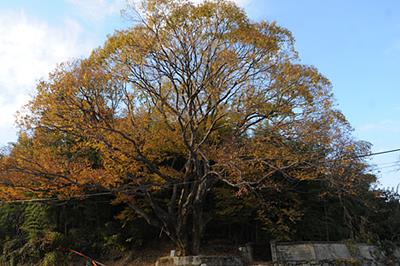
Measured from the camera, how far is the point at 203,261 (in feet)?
48.6

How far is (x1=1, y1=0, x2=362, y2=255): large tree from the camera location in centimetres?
1372

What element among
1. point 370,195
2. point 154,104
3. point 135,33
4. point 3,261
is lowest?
point 3,261

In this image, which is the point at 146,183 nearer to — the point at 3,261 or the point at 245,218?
the point at 245,218

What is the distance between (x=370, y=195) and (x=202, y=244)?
8.57 metres

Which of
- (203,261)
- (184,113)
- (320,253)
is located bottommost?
(203,261)

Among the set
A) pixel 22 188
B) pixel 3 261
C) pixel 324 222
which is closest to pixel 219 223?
pixel 324 222

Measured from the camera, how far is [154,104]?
1563 cm

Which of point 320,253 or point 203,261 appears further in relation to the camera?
point 203,261

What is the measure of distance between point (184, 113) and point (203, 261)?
5.67m

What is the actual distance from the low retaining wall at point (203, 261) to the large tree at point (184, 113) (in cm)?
65

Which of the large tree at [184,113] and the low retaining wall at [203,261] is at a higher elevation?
the large tree at [184,113]

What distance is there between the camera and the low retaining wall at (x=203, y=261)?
584 inches

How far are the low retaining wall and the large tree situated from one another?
2.13ft

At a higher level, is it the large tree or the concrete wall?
the large tree
